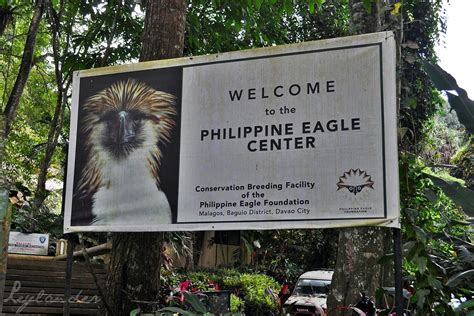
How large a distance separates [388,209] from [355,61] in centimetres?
90

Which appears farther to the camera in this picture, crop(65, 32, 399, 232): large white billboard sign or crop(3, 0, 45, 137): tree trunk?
crop(3, 0, 45, 137): tree trunk

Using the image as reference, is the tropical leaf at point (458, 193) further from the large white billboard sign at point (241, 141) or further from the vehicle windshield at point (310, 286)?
the vehicle windshield at point (310, 286)

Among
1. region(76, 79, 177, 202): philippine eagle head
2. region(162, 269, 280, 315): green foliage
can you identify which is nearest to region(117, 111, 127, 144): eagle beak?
region(76, 79, 177, 202): philippine eagle head

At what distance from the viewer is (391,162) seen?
301 cm

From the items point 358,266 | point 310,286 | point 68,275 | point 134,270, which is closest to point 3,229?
point 68,275

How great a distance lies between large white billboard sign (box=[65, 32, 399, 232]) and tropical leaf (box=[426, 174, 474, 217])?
1.14ft

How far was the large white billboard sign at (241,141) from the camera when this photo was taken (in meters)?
3.11

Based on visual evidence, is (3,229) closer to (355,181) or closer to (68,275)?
(68,275)

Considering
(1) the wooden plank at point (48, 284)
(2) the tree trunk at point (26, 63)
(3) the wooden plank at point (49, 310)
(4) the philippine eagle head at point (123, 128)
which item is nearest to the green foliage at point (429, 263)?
(4) the philippine eagle head at point (123, 128)

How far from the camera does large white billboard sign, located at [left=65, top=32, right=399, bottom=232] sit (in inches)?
122

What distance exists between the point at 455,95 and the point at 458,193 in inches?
24.8

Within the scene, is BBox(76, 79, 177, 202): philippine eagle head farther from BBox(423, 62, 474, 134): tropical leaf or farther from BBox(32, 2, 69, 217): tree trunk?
BBox(32, 2, 69, 217): tree trunk

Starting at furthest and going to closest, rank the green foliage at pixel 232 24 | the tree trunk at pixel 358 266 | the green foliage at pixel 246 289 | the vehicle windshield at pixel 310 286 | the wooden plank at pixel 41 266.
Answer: the vehicle windshield at pixel 310 286, the green foliage at pixel 246 289, the green foliage at pixel 232 24, the tree trunk at pixel 358 266, the wooden plank at pixel 41 266

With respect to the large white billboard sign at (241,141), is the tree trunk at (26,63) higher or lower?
higher
